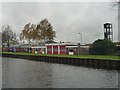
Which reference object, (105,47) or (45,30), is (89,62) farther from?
(45,30)

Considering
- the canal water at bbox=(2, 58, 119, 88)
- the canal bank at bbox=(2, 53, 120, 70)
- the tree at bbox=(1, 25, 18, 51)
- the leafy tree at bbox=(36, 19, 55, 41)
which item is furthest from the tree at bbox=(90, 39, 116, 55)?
the tree at bbox=(1, 25, 18, 51)

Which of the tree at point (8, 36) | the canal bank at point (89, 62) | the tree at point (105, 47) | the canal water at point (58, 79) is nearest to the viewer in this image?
the canal water at point (58, 79)

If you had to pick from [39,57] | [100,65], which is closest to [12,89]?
[100,65]

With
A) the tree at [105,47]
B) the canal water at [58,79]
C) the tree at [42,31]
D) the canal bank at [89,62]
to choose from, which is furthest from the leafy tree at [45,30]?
the canal water at [58,79]

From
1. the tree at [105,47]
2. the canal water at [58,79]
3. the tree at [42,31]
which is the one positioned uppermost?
the tree at [42,31]

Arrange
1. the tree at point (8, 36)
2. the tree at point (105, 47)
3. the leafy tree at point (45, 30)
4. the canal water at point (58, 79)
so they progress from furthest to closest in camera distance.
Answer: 1. the tree at point (8, 36)
2. the leafy tree at point (45, 30)
3. the tree at point (105, 47)
4. the canal water at point (58, 79)

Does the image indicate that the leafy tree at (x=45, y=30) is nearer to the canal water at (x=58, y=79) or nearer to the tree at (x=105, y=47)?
the tree at (x=105, y=47)

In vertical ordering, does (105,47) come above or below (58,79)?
above

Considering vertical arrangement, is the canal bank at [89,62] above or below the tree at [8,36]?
below

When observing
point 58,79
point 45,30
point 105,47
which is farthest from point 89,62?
point 45,30

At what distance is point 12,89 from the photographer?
1666cm

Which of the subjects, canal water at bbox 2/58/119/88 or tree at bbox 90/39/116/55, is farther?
tree at bbox 90/39/116/55

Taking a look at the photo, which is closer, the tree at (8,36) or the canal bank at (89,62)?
the canal bank at (89,62)

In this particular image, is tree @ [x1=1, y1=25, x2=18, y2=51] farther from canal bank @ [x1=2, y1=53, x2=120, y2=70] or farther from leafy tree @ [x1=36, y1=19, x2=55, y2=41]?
canal bank @ [x1=2, y1=53, x2=120, y2=70]
